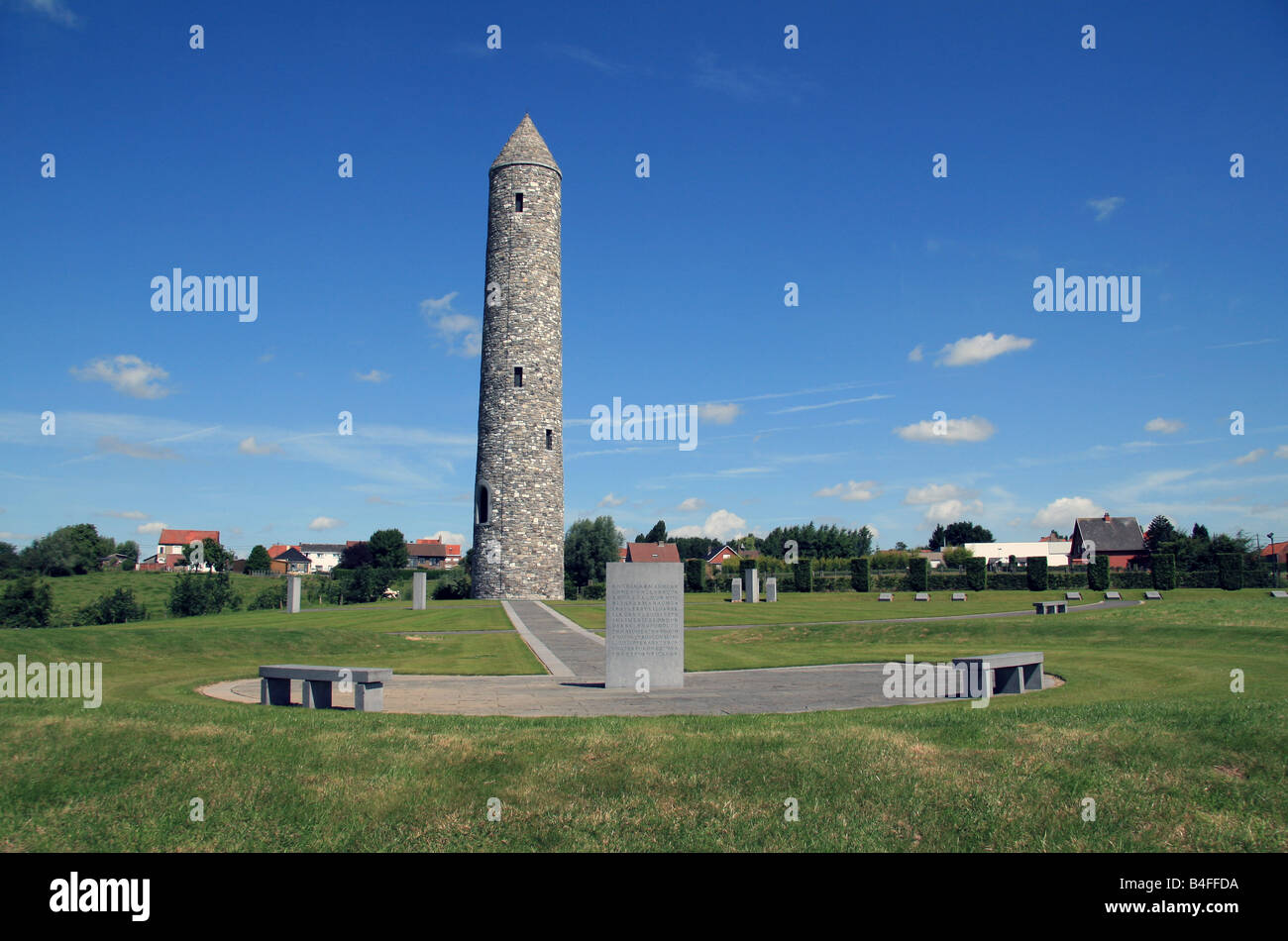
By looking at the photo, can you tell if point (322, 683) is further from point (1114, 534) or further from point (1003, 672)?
point (1114, 534)

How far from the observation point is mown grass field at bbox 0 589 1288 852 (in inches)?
258

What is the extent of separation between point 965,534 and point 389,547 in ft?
310

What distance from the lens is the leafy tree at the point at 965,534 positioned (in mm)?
139125

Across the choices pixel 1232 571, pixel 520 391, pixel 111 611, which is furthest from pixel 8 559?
pixel 1232 571

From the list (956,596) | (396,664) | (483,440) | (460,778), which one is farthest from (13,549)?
(460,778)

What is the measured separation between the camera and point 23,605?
1103 inches

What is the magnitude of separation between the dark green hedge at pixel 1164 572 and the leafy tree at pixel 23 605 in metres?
50.9

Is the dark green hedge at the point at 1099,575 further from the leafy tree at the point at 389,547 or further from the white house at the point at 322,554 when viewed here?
the white house at the point at 322,554

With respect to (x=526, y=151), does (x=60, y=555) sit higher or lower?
lower

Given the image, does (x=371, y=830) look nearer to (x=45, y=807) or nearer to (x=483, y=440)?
(x=45, y=807)

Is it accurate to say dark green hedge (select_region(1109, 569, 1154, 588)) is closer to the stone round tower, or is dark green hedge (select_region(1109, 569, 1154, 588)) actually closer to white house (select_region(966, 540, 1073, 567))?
the stone round tower
